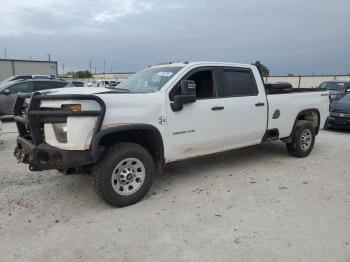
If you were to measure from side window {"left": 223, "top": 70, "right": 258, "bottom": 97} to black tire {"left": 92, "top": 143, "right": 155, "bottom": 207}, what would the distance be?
1.90 meters

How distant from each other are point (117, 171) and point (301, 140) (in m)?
4.22

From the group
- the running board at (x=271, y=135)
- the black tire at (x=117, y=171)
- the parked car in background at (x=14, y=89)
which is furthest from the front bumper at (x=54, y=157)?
the parked car in background at (x=14, y=89)

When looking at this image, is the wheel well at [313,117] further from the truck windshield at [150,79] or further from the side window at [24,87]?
the side window at [24,87]

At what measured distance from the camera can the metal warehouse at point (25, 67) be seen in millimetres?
36969

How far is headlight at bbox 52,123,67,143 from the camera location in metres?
3.79

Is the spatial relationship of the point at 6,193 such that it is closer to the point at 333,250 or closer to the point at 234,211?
the point at 234,211

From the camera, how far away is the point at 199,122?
16.0 ft

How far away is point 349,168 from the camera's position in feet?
19.9

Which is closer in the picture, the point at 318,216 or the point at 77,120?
the point at 77,120

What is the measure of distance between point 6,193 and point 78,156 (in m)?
1.68

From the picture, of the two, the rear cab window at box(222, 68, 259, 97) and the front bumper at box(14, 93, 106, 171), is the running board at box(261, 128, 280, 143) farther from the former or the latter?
the front bumper at box(14, 93, 106, 171)

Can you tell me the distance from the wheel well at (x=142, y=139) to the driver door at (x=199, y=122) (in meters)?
0.14

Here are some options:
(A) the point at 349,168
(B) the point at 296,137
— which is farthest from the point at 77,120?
(A) the point at 349,168

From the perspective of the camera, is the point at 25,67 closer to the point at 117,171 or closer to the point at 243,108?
the point at 243,108
